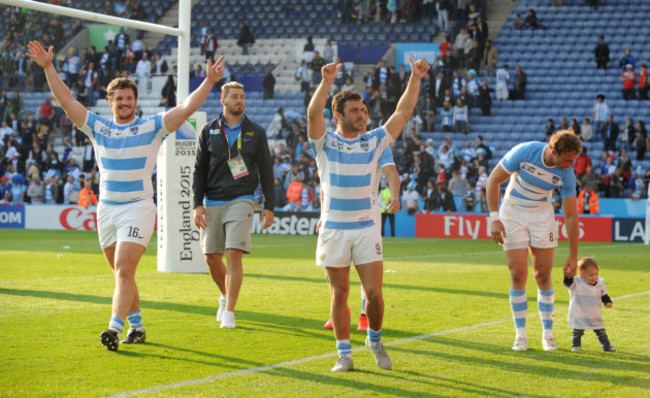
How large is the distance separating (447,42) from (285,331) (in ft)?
84.9

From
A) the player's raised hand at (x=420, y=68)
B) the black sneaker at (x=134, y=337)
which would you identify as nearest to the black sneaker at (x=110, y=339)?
the black sneaker at (x=134, y=337)

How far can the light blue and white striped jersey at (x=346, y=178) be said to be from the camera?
700cm

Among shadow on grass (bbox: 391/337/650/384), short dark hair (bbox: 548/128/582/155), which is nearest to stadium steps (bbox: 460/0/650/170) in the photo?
shadow on grass (bbox: 391/337/650/384)

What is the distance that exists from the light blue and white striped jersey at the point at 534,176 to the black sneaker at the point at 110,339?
11.4 ft

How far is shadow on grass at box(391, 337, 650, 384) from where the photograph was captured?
6.93m

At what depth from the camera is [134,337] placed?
7922mm

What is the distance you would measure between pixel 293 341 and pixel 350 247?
1.62m

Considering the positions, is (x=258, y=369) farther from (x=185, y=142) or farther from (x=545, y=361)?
(x=185, y=142)

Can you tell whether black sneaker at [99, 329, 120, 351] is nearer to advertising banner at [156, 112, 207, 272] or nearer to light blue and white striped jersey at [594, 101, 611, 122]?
advertising banner at [156, 112, 207, 272]

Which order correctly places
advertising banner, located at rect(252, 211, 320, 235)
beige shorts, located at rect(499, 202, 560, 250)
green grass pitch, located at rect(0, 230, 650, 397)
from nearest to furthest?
1. green grass pitch, located at rect(0, 230, 650, 397)
2. beige shorts, located at rect(499, 202, 560, 250)
3. advertising banner, located at rect(252, 211, 320, 235)

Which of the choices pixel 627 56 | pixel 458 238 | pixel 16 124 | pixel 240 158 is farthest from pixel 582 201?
pixel 16 124

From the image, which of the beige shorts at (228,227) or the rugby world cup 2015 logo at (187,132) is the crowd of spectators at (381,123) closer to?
the rugby world cup 2015 logo at (187,132)

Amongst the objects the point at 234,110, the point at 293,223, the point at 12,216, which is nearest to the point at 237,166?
the point at 234,110

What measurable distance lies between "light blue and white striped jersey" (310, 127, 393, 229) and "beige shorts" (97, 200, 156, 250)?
1570 mm
